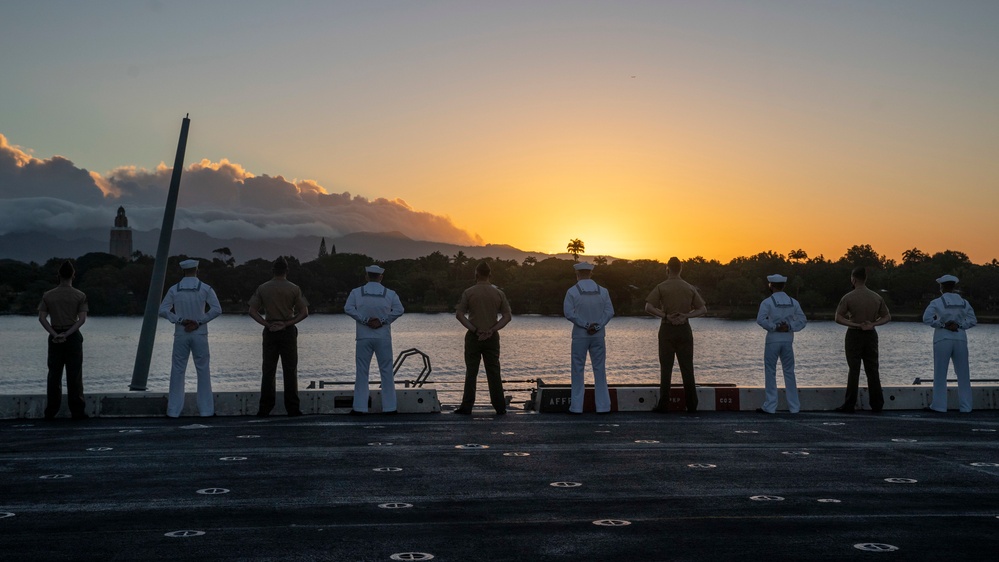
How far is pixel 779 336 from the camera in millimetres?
Answer: 16203

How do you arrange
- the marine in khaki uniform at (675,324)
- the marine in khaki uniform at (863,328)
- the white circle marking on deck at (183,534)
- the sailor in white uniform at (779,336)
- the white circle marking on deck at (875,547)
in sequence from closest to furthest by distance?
the white circle marking on deck at (875,547) → the white circle marking on deck at (183,534) → the marine in khaki uniform at (675,324) → the sailor in white uniform at (779,336) → the marine in khaki uniform at (863,328)

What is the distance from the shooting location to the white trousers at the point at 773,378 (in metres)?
16.0

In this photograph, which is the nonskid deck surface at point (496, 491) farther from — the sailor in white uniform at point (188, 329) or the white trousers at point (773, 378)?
the white trousers at point (773, 378)

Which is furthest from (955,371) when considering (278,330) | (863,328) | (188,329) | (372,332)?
(188,329)

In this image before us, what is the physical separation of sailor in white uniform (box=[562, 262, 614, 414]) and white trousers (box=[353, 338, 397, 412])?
3.16 meters

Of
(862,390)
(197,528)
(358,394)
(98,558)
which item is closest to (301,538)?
(197,528)

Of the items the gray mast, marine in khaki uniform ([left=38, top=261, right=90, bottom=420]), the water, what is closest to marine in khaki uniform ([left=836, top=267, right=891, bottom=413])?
marine in khaki uniform ([left=38, top=261, right=90, bottom=420])

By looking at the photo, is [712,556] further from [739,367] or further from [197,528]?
[739,367]

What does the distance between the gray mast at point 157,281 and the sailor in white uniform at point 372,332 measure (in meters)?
9.71

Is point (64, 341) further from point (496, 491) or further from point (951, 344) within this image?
point (951, 344)

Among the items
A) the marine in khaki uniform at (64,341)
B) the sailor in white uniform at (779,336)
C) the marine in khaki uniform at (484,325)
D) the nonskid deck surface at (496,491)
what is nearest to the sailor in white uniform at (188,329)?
the nonskid deck surface at (496,491)

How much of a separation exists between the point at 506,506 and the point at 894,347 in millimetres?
115526

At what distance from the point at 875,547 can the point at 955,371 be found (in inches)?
443

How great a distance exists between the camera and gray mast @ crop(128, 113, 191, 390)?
23.1 metres
